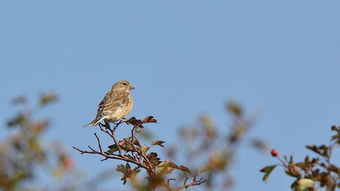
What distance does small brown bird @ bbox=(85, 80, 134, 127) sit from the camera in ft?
37.3

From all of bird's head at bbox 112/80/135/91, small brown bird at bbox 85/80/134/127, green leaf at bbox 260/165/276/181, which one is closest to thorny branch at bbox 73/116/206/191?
green leaf at bbox 260/165/276/181

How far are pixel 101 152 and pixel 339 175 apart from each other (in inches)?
102

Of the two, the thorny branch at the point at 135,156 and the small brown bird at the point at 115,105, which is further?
the small brown bird at the point at 115,105

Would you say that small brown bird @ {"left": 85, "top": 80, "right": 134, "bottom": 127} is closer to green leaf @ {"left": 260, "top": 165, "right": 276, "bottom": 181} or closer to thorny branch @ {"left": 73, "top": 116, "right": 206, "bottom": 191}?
thorny branch @ {"left": 73, "top": 116, "right": 206, "bottom": 191}

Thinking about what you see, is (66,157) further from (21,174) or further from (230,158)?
(230,158)

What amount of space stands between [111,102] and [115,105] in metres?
0.27

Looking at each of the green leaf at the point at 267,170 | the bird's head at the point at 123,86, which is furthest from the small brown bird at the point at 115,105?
the green leaf at the point at 267,170

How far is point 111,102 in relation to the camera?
481 inches

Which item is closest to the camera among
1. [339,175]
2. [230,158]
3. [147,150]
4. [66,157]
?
[230,158]

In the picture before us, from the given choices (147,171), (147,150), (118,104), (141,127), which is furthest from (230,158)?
(118,104)

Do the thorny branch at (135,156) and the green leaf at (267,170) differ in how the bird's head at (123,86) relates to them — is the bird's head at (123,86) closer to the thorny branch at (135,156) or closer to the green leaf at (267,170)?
the thorny branch at (135,156)

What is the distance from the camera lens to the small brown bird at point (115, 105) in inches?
448

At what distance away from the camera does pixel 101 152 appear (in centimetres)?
525

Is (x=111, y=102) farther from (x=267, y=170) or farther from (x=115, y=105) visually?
(x=267, y=170)
